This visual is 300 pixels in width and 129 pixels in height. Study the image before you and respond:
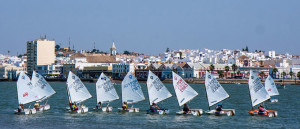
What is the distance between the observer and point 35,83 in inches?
1678

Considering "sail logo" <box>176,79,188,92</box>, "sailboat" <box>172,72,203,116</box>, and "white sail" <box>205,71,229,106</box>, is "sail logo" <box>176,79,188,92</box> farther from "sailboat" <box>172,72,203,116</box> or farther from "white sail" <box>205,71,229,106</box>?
"white sail" <box>205,71,229,106</box>

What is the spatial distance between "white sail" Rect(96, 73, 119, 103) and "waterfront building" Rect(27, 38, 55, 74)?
143 metres

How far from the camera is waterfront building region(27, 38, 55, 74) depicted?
182m

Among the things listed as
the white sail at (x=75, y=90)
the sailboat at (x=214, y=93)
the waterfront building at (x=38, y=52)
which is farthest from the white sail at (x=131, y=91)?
the waterfront building at (x=38, y=52)

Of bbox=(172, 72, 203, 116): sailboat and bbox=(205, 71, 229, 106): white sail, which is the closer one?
bbox=(205, 71, 229, 106): white sail

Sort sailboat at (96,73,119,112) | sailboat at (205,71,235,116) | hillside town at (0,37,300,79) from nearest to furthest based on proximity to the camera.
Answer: sailboat at (205,71,235,116) < sailboat at (96,73,119,112) < hillside town at (0,37,300,79)

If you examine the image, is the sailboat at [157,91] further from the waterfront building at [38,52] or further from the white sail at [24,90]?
the waterfront building at [38,52]

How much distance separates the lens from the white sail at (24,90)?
40.9m

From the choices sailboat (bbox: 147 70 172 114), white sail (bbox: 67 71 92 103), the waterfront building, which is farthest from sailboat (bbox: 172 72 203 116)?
the waterfront building

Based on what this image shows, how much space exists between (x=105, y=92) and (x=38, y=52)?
476 ft

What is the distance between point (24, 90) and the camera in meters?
41.2

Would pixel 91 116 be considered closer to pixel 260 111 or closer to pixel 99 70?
pixel 260 111

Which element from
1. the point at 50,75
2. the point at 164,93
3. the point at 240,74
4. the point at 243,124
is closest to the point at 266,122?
the point at 243,124

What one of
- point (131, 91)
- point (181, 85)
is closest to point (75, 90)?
point (131, 91)
